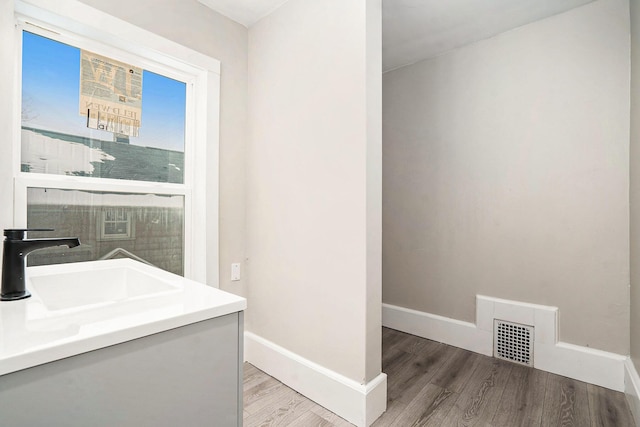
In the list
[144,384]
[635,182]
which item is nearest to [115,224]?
[144,384]

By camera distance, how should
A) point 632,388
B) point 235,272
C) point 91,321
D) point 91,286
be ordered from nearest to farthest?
point 91,321 < point 91,286 < point 632,388 < point 235,272

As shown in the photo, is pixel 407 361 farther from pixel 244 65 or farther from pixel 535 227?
pixel 244 65

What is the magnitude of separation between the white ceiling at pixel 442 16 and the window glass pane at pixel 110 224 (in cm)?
128

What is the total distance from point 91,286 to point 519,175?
251 centimetres

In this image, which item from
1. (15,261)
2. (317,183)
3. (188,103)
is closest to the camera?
(15,261)

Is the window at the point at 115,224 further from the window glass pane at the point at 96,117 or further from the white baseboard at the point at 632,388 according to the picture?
the white baseboard at the point at 632,388

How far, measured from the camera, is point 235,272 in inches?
81.7

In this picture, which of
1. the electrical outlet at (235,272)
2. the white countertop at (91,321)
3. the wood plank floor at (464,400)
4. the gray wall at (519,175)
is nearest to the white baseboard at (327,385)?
the wood plank floor at (464,400)

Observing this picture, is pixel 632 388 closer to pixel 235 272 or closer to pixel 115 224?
pixel 235 272

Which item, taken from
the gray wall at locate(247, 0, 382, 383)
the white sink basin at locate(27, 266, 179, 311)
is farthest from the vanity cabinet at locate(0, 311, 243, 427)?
the gray wall at locate(247, 0, 382, 383)

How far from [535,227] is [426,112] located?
3.93 ft

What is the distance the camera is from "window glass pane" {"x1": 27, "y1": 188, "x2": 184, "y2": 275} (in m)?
1.45

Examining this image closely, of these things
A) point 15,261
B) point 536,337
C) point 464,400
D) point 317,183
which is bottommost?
point 464,400

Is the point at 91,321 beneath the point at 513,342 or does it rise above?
above
